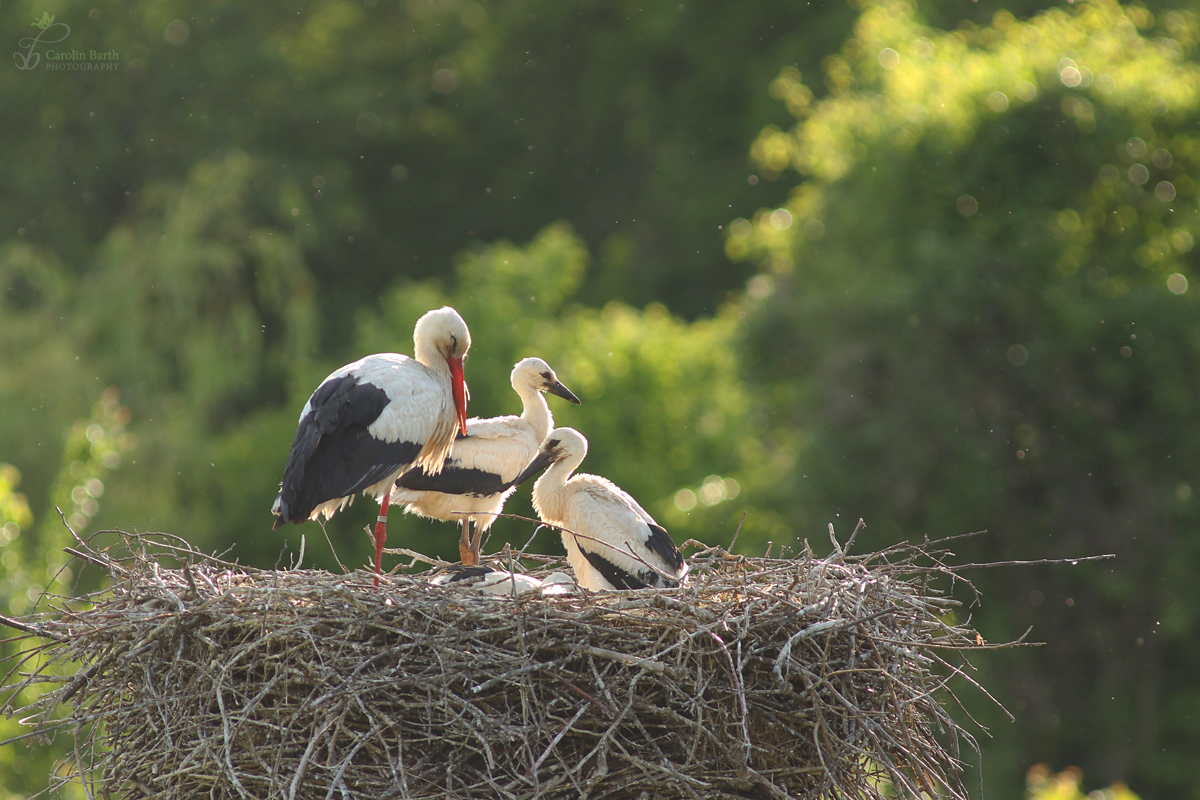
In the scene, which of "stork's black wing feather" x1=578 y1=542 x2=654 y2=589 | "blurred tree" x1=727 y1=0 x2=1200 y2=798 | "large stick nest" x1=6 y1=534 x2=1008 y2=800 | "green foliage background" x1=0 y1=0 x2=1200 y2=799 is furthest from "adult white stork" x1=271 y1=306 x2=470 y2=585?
"blurred tree" x1=727 y1=0 x2=1200 y2=798

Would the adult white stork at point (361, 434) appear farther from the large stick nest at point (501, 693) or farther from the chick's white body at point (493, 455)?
the large stick nest at point (501, 693)

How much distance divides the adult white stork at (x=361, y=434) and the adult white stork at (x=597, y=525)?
536 mm

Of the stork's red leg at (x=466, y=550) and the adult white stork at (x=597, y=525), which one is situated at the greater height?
the adult white stork at (x=597, y=525)

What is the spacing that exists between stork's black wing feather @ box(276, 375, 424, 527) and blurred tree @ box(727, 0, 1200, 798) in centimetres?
758

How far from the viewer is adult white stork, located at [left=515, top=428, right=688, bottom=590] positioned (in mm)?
5469

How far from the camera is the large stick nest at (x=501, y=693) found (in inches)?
159

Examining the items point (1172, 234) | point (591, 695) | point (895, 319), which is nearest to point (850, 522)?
point (895, 319)

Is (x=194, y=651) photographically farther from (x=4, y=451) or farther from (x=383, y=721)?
(x=4, y=451)

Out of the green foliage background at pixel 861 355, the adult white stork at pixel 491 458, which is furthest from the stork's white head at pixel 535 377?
the green foliage background at pixel 861 355

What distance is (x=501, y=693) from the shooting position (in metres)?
4.11

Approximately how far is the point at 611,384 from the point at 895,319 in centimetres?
634

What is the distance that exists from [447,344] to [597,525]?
3.58 feet

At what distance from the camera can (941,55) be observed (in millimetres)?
14711

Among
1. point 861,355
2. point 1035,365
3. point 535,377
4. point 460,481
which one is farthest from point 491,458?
point 1035,365
